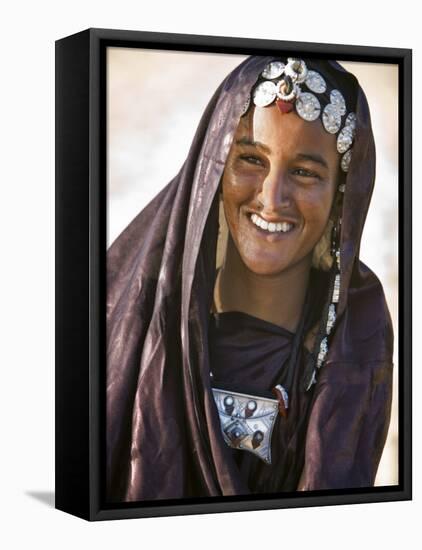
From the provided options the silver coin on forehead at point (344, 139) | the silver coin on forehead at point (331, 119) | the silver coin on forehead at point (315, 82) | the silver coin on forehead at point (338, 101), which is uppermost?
the silver coin on forehead at point (315, 82)

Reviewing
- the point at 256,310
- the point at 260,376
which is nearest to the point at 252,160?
the point at 256,310

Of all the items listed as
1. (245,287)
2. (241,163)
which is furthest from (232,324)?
(241,163)

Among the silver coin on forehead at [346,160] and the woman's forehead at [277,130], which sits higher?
the woman's forehead at [277,130]

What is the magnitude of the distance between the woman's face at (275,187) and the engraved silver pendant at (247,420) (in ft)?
1.85

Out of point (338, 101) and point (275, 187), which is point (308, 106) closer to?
point (338, 101)

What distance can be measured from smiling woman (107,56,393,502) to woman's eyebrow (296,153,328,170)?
0.04 feet

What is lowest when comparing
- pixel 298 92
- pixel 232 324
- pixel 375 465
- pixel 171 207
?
pixel 375 465

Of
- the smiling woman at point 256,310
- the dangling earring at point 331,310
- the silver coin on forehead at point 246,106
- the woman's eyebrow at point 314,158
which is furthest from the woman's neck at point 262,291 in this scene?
the silver coin on forehead at point 246,106

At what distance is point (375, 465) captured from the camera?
26.1 ft

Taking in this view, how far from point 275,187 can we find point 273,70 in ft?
1.71

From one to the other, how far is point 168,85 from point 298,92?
2.00 ft

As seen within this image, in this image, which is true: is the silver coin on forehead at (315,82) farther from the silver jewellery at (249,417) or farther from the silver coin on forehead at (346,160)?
the silver jewellery at (249,417)

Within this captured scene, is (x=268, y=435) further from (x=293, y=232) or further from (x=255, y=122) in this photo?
(x=255, y=122)

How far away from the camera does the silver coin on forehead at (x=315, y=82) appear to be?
7.66 m
